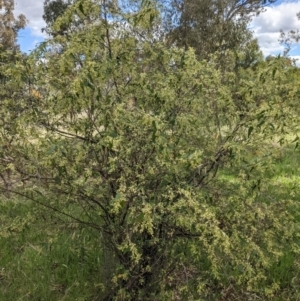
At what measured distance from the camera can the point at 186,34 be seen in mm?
21516

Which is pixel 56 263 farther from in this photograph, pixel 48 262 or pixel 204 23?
pixel 204 23

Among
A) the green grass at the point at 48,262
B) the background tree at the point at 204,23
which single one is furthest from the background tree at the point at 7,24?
the green grass at the point at 48,262

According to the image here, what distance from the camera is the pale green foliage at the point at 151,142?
2262mm

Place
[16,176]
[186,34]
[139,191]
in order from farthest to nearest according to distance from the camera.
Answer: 1. [186,34]
2. [16,176]
3. [139,191]

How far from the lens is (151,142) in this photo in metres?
2.25

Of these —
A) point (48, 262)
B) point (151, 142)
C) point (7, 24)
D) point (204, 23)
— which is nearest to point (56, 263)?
point (48, 262)

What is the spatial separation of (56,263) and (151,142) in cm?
189

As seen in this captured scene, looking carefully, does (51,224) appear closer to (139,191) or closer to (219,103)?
(139,191)

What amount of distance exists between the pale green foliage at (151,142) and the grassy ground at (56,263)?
0.29 metres

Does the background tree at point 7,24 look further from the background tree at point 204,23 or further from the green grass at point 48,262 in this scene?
the green grass at point 48,262

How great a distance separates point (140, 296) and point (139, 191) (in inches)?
33.4

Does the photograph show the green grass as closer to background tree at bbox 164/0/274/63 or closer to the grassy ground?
the grassy ground

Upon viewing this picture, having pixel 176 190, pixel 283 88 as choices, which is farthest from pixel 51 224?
pixel 283 88

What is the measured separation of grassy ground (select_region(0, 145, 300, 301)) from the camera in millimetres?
2938
